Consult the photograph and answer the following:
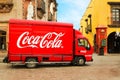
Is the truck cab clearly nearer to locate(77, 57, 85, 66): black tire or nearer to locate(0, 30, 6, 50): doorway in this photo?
locate(77, 57, 85, 66): black tire

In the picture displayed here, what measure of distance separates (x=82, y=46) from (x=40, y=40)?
3.37 metres

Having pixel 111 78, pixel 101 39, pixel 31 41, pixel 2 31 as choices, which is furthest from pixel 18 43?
pixel 101 39

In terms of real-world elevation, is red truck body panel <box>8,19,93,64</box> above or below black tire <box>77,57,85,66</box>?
above

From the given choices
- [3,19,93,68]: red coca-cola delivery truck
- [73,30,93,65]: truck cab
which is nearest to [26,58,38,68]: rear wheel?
[3,19,93,68]: red coca-cola delivery truck

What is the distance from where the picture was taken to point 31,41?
2297cm

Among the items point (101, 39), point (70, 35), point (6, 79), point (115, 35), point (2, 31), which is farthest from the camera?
point (115, 35)

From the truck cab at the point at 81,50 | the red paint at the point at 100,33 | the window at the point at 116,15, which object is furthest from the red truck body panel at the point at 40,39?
the window at the point at 116,15

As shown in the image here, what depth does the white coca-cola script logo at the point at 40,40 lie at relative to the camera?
22734 mm

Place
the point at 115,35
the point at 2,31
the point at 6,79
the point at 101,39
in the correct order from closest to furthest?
1. the point at 6,79
2. the point at 2,31
3. the point at 101,39
4. the point at 115,35

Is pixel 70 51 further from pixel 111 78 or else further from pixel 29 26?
pixel 111 78

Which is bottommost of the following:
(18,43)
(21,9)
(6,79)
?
(6,79)

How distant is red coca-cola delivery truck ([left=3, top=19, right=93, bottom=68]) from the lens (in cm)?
2250

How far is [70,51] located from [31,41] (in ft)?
9.76

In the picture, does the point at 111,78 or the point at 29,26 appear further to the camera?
the point at 29,26
